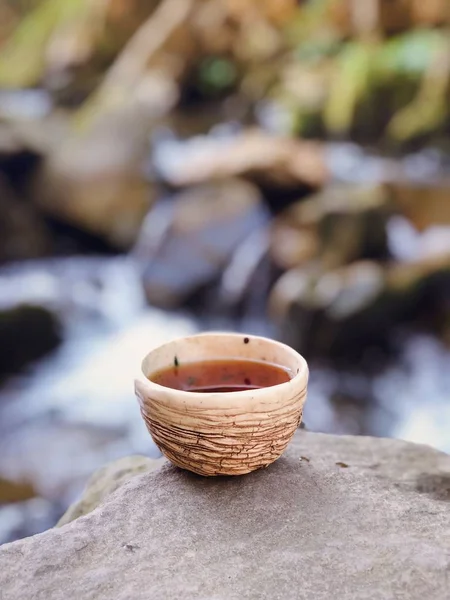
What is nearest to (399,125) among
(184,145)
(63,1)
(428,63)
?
(428,63)

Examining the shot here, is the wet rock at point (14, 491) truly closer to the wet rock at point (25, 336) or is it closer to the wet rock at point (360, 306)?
the wet rock at point (25, 336)

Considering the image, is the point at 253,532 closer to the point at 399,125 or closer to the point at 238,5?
the point at 399,125

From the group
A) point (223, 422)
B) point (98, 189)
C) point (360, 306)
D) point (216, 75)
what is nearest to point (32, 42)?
point (216, 75)

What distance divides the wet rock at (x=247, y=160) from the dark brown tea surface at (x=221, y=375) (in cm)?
643

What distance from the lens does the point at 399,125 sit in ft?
32.2

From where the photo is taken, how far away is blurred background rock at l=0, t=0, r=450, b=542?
17.3 ft

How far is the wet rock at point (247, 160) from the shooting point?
8023mm

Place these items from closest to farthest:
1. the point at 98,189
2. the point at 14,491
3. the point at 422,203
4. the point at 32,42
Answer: the point at 14,491 → the point at 422,203 → the point at 98,189 → the point at 32,42

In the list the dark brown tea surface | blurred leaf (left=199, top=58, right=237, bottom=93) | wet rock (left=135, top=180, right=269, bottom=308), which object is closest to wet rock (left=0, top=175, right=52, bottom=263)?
wet rock (left=135, top=180, right=269, bottom=308)

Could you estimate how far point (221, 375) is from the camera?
1814mm

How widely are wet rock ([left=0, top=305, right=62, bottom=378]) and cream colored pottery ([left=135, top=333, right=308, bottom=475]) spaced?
15.6 feet

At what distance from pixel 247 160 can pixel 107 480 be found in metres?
6.79

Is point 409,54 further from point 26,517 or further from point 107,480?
point 107,480

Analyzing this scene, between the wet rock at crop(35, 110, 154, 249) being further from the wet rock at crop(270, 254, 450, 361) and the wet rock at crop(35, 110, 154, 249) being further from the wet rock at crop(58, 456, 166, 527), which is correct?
the wet rock at crop(58, 456, 166, 527)
